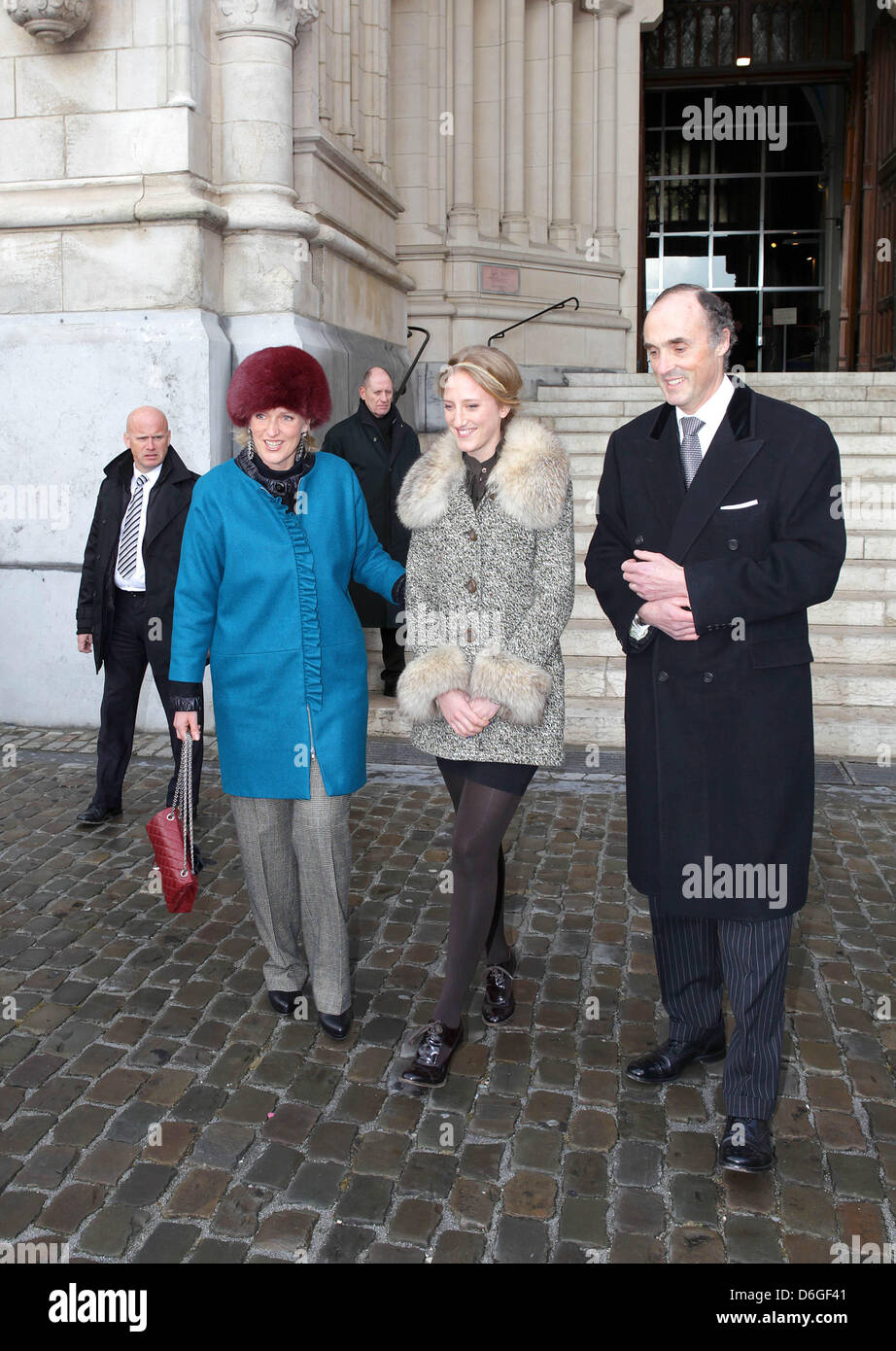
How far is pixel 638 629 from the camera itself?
3033mm

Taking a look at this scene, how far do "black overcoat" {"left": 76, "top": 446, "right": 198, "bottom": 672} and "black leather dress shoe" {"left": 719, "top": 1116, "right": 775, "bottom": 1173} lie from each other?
3254mm

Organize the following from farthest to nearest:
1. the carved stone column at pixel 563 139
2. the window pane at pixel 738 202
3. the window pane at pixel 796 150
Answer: the window pane at pixel 738 202, the window pane at pixel 796 150, the carved stone column at pixel 563 139

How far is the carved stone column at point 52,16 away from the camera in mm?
6867

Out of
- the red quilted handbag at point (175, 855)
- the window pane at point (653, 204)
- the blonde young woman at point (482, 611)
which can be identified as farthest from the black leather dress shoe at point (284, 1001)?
the window pane at point (653, 204)

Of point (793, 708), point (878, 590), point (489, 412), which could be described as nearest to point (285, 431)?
point (489, 412)

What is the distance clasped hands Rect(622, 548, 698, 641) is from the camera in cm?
283

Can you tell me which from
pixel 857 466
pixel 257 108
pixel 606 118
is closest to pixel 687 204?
pixel 606 118

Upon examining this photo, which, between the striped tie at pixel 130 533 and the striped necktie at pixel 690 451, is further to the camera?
the striped tie at pixel 130 533

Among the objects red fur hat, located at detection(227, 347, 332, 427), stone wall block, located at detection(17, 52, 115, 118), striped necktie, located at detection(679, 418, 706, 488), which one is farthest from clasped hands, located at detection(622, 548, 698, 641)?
stone wall block, located at detection(17, 52, 115, 118)

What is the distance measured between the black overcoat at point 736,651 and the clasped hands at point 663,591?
0.03 meters

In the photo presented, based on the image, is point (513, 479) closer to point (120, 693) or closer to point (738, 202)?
point (120, 693)

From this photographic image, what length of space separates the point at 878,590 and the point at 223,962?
5.30 metres

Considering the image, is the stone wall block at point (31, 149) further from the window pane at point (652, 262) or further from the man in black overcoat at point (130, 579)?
the window pane at point (652, 262)
